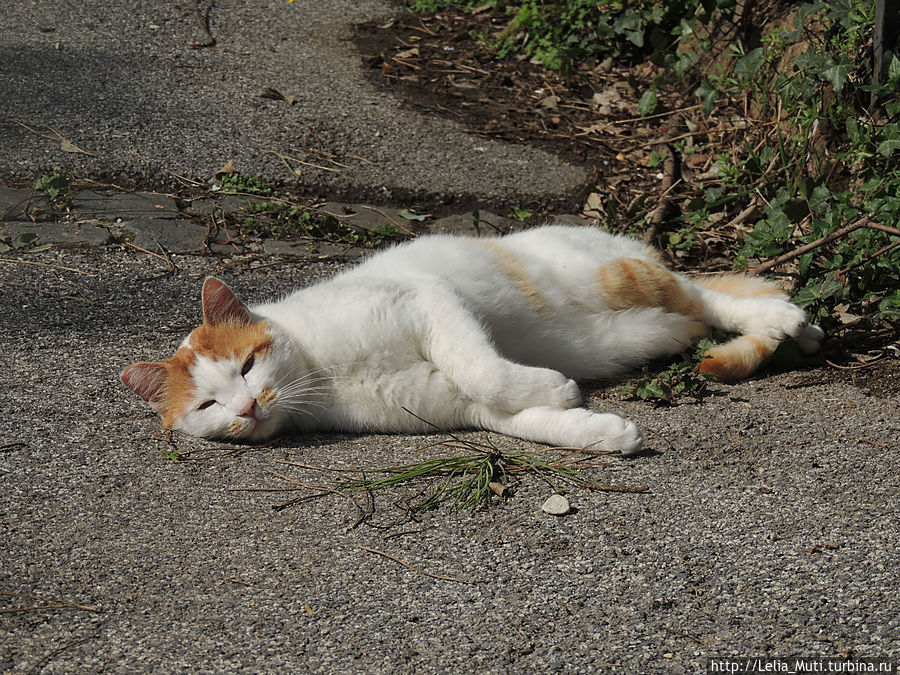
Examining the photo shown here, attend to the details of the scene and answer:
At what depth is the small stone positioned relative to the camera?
2.26 m

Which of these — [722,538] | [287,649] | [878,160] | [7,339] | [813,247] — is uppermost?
[878,160]

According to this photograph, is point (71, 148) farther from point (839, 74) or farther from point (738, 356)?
point (839, 74)

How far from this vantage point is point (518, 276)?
322 cm

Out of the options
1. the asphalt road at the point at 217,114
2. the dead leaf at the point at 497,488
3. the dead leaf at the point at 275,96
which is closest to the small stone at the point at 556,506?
the dead leaf at the point at 497,488

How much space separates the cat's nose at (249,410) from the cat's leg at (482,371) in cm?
58

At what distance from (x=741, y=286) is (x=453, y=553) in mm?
1905

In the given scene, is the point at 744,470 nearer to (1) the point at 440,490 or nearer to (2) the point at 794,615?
(2) the point at 794,615

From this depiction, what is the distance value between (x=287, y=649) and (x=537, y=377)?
3.84 feet

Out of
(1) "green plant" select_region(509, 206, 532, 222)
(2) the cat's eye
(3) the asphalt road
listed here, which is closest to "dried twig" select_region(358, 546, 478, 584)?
(2) the cat's eye

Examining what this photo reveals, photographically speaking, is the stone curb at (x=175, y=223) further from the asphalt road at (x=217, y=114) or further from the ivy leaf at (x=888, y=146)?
the ivy leaf at (x=888, y=146)

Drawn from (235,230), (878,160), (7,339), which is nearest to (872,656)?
(878,160)

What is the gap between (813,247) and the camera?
3219 mm

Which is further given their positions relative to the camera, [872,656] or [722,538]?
[722,538]

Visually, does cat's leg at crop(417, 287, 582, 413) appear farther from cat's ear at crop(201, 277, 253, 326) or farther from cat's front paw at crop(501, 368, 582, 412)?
cat's ear at crop(201, 277, 253, 326)
